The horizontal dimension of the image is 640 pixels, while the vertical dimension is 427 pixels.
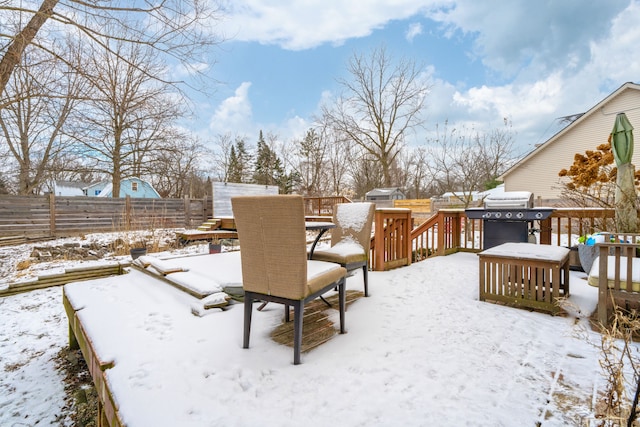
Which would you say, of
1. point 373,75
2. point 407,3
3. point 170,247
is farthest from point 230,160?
point 407,3

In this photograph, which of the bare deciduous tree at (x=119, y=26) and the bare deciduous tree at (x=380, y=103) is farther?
the bare deciduous tree at (x=380, y=103)

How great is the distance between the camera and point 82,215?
32.0ft

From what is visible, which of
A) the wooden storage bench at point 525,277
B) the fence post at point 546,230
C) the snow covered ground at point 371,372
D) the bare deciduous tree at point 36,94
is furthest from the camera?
the fence post at point 546,230

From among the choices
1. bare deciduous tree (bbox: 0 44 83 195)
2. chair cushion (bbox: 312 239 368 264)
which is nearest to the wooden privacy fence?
bare deciduous tree (bbox: 0 44 83 195)

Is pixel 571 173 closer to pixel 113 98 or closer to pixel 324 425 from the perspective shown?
pixel 324 425

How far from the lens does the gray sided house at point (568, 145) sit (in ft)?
35.9

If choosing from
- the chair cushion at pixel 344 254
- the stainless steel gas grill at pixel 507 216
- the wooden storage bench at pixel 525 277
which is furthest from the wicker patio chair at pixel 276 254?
the stainless steel gas grill at pixel 507 216

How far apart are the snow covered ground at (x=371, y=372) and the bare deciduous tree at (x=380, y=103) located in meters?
14.3

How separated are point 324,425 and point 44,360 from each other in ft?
10.3

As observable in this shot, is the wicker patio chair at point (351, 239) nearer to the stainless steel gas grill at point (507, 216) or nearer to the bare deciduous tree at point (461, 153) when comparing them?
the stainless steel gas grill at point (507, 216)

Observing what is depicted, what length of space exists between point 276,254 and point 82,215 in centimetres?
1084

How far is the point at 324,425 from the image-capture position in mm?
1343

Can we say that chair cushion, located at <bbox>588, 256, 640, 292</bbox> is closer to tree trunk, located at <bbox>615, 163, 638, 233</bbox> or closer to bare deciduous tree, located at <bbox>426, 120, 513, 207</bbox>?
tree trunk, located at <bbox>615, 163, 638, 233</bbox>

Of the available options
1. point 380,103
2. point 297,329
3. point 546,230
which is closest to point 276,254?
point 297,329
